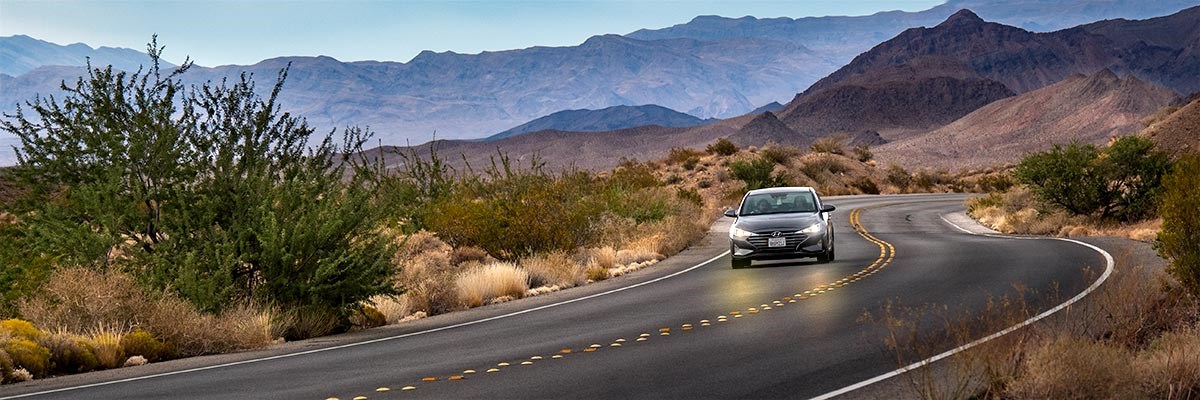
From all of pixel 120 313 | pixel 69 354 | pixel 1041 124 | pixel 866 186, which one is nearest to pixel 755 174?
pixel 866 186

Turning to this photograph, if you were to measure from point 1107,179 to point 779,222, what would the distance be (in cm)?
1958

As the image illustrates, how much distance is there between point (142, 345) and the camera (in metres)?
14.2

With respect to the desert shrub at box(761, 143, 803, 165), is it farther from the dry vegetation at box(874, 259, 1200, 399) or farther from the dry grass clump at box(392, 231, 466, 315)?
the dry vegetation at box(874, 259, 1200, 399)

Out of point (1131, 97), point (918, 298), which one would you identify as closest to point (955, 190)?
point (1131, 97)

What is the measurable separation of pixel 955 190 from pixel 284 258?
83.6m

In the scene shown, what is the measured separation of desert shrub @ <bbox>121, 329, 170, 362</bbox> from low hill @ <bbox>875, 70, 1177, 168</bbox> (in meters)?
118

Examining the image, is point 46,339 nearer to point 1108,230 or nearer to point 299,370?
point 299,370

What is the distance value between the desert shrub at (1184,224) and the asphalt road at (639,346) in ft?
7.46

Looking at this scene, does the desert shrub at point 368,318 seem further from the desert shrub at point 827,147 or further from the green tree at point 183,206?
the desert shrub at point 827,147

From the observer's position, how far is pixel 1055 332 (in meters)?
11.7

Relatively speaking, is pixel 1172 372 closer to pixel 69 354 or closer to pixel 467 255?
pixel 69 354

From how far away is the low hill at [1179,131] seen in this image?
206 ft

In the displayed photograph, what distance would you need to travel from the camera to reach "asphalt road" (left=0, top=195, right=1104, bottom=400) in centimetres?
1127

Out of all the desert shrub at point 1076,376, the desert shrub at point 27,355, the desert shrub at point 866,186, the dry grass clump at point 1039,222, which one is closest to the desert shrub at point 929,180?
the desert shrub at point 866,186
